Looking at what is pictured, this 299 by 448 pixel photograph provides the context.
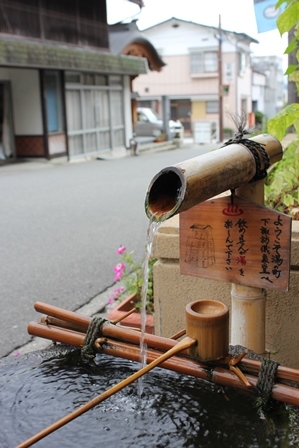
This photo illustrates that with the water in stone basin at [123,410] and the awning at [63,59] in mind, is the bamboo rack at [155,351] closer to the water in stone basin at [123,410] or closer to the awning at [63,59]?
the water in stone basin at [123,410]

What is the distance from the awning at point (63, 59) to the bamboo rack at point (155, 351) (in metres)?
12.8

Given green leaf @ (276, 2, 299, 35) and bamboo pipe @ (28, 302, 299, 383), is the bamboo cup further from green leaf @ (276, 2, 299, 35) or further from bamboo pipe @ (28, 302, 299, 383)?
green leaf @ (276, 2, 299, 35)

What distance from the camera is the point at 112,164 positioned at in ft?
58.3

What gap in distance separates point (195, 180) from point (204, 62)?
3892cm

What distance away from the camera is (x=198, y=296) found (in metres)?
2.94

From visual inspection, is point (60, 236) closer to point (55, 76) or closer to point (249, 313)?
point (249, 313)

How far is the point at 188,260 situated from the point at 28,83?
15.8 metres

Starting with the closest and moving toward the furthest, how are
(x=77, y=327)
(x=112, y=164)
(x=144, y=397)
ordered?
(x=144, y=397)
(x=77, y=327)
(x=112, y=164)

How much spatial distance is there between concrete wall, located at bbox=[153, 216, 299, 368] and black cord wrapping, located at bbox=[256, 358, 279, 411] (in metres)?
1.08

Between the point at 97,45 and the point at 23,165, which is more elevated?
the point at 97,45

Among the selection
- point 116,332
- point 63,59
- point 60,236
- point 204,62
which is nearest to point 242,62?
point 204,62

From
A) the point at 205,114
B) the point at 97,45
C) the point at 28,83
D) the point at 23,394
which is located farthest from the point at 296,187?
the point at 205,114

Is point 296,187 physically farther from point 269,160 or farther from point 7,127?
point 7,127

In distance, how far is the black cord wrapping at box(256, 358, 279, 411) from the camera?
151 cm
